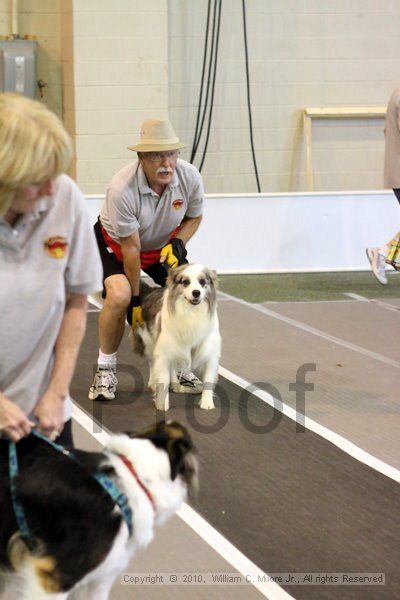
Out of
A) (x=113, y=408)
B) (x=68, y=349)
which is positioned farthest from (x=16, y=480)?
(x=113, y=408)

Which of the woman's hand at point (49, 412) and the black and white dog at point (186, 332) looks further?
the black and white dog at point (186, 332)

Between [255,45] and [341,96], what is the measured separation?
3.61 feet


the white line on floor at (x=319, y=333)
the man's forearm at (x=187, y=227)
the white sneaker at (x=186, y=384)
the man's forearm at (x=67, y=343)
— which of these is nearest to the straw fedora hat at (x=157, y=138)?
the man's forearm at (x=187, y=227)

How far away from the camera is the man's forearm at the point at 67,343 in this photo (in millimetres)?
2191

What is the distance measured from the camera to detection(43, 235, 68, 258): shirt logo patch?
2078 mm

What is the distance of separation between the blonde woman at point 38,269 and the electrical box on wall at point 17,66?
755 cm

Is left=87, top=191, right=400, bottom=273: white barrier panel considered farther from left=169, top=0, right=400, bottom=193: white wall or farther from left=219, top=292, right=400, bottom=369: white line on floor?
left=169, top=0, right=400, bottom=193: white wall

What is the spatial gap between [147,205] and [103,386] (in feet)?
3.17

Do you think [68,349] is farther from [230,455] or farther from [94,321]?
[94,321]

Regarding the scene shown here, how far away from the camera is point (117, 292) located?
5035 mm

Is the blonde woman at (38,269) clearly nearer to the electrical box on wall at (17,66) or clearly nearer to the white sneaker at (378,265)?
the white sneaker at (378,265)

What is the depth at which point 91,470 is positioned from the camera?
2.11 metres

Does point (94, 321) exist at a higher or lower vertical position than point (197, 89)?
lower

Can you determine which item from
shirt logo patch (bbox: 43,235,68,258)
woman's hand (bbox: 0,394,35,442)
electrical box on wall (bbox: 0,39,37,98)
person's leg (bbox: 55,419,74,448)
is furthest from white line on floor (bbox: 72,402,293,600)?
electrical box on wall (bbox: 0,39,37,98)
